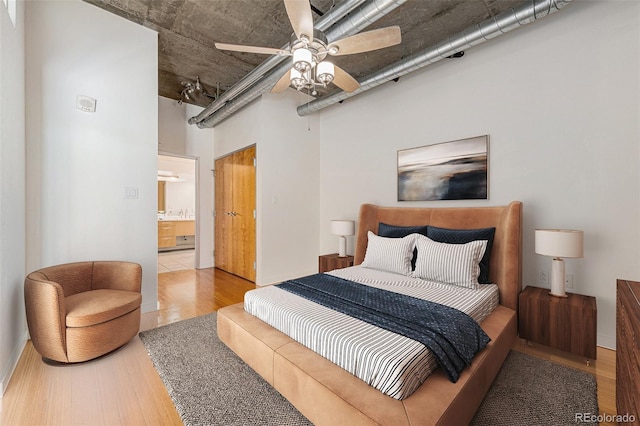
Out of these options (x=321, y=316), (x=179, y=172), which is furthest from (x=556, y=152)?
(x=179, y=172)

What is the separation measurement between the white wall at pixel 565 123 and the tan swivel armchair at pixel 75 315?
131 inches

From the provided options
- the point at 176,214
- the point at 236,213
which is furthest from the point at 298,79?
the point at 176,214

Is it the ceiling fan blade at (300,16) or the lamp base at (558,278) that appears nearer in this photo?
the ceiling fan blade at (300,16)

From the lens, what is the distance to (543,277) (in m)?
2.65

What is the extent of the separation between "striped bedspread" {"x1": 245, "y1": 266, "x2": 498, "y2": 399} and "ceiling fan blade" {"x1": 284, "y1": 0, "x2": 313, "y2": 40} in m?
1.90

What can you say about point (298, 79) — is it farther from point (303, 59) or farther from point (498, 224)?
point (498, 224)

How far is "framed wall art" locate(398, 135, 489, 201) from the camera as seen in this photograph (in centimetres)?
302

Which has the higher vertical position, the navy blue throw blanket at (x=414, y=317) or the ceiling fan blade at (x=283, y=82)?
the ceiling fan blade at (x=283, y=82)

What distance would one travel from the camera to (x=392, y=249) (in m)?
2.96

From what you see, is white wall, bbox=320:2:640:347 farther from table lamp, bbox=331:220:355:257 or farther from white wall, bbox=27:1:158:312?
white wall, bbox=27:1:158:312

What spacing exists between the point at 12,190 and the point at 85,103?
1.11 metres

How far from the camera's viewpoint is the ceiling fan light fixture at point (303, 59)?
6.35 ft

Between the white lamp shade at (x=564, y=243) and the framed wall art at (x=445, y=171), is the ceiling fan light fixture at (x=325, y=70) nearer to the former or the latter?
the framed wall art at (x=445, y=171)

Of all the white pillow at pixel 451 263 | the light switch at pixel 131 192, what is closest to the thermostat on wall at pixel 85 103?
the light switch at pixel 131 192
